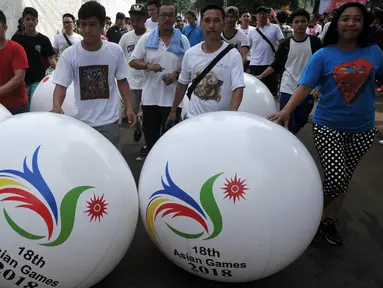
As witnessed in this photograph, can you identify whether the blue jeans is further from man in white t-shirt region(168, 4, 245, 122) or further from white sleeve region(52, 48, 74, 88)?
white sleeve region(52, 48, 74, 88)

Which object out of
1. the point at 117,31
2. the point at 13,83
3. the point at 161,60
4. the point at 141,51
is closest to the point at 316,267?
the point at 161,60

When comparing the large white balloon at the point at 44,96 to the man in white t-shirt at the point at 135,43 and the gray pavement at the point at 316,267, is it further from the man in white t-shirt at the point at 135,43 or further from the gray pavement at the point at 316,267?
the gray pavement at the point at 316,267

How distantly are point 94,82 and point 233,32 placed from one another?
4187 mm

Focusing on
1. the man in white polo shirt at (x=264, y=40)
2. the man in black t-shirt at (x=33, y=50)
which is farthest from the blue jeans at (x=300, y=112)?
the man in black t-shirt at (x=33, y=50)

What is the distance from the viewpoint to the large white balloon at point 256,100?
546 cm

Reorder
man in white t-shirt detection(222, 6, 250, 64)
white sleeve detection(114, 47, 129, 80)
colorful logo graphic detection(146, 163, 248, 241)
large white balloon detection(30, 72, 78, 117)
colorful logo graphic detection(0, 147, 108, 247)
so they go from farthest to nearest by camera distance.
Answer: man in white t-shirt detection(222, 6, 250, 64) < large white balloon detection(30, 72, 78, 117) < white sleeve detection(114, 47, 129, 80) < colorful logo graphic detection(146, 163, 248, 241) < colorful logo graphic detection(0, 147, 108, 247)

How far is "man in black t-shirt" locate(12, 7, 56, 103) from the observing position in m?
6.27

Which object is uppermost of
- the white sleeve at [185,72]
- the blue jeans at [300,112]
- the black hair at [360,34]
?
the black hair at [360,34]

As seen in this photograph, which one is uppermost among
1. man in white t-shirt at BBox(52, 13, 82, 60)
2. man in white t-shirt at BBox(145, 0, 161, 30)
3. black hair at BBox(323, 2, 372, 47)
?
black hair at BBox(323, 2, 372, 47)

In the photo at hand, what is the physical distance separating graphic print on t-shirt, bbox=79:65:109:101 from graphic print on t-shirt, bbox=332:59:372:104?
6.78 feet

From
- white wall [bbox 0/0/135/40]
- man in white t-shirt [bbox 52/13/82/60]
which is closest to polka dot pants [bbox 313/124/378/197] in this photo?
man in white t-shirt [bbox 52/13/82/60]

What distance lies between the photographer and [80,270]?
2.76 meters

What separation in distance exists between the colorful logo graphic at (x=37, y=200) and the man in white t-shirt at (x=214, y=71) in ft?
6.22

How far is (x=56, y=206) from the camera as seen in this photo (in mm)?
2609
